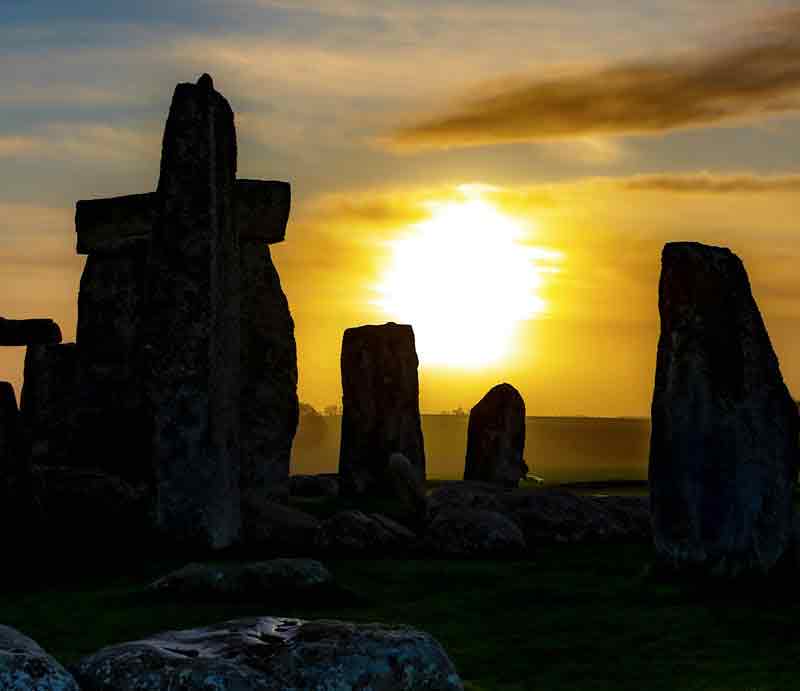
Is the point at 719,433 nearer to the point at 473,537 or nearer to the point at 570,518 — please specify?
the point at 473,537

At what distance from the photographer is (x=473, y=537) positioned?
18.8 meters

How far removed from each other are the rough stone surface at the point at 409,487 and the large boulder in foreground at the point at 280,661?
43.8 ft

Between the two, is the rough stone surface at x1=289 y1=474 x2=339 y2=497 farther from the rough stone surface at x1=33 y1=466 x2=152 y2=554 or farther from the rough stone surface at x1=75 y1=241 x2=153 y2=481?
the rough stone surface at x1=33 y1=466 x2=152 y2=554

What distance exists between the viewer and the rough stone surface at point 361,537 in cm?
1917

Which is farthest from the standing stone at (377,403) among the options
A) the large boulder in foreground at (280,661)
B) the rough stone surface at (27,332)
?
the large boulder in foreground at (280,661)

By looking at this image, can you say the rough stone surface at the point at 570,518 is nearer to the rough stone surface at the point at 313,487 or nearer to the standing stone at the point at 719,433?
the standing stone at the point at 719,433

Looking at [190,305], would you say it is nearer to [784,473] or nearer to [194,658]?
[784,473]

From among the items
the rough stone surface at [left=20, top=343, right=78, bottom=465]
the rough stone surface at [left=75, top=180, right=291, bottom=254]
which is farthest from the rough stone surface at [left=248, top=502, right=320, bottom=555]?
the rough stone surface at [left=20, top=343, right=78, bottom=465]

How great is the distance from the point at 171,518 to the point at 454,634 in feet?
22.5

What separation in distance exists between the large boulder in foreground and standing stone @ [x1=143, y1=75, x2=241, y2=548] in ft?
32.7

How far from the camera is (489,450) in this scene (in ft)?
109

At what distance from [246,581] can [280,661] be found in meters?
6.06

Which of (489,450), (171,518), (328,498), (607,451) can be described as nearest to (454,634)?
(171,518)

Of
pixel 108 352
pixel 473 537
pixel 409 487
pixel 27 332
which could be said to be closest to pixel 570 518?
pixel 473 537
